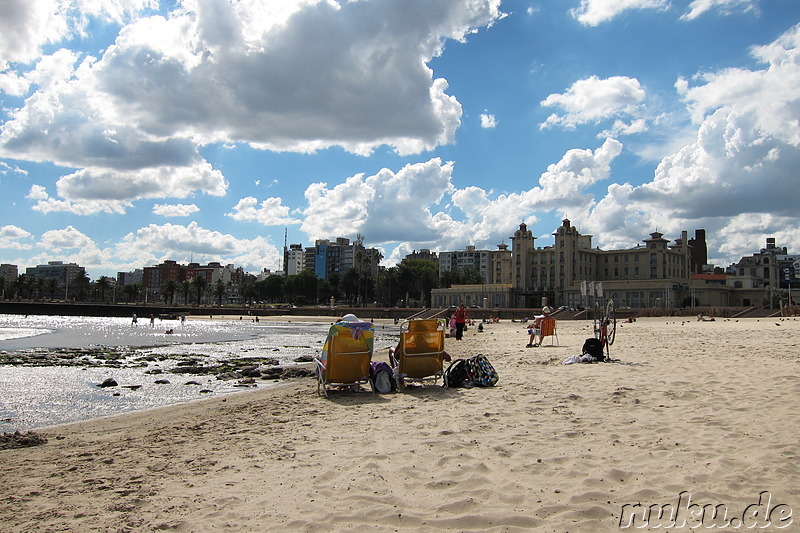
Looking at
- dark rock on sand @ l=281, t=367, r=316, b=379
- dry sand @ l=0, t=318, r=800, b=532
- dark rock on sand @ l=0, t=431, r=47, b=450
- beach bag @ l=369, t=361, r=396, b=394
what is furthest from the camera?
dark rock on sand @ l=281, t=367, r=316, b=379

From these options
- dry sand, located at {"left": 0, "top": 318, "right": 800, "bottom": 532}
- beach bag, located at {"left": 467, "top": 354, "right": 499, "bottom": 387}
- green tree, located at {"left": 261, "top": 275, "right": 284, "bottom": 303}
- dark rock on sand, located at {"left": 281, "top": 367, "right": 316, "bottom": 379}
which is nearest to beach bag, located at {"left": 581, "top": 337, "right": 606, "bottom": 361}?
dry sand, located at {"left": 0, "top": 318, "right": 800, "bottom": 532}

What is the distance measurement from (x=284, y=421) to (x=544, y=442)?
13.7ft

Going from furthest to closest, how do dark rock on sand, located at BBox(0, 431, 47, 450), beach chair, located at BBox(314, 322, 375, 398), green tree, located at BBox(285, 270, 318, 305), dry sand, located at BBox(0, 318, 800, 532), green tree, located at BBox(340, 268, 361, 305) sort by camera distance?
green tree, located at BBox(285, 270, 318, 305) → green tree, located at BBox(340, 268, 361, 305) → beach chair, located at BBox(314, 322, 375, 398) → dark rock on sand, located at BBox(0, 431, 47, 450) → dry sand, located at BBox(0, 318, 800, 532)

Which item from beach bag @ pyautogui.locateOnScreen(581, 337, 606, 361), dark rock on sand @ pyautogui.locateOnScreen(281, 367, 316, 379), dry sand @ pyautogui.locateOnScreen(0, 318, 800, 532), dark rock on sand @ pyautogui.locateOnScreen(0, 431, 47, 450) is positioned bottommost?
dark rock on sand @ pyautogui.locateOnScreen(281, 367, 316, 379)

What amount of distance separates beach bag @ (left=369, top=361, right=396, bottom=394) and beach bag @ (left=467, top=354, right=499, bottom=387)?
1.60 metres

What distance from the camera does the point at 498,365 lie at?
49.2ft

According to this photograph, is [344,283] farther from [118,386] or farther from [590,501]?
[590,501]

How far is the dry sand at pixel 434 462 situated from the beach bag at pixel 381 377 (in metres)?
0.60

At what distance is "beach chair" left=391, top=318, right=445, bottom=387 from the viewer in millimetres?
11320

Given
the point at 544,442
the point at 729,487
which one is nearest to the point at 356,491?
the point at 544,442

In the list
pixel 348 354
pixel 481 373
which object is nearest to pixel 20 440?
pixel 348 354

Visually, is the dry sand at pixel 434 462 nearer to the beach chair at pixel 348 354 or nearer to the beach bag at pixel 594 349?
the beach chair at pixel 348 354

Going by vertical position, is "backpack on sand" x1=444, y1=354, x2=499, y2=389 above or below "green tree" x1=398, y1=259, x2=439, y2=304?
below

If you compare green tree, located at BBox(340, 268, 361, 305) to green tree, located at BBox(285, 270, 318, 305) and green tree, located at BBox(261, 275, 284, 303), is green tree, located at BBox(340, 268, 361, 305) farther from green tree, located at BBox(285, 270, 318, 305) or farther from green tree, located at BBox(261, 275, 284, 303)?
green tree, located at BBox(261, 275, 284, 303)
